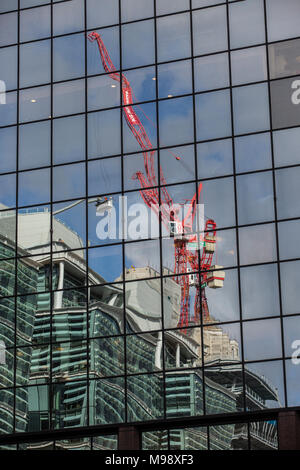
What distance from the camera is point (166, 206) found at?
2199 inches

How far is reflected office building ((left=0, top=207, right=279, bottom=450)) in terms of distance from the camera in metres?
52.5

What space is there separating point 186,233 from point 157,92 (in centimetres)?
763

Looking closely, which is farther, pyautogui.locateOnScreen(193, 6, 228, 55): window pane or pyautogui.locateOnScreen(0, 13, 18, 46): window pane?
pyautogui.locateOnScreen(0, 13, 18, 46): window pane

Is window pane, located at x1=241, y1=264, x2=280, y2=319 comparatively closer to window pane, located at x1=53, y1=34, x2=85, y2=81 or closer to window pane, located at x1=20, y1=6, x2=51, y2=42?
window pane, located at x1=53, y1=34, x2=85, y2=81

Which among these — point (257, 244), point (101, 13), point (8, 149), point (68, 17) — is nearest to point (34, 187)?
point (8, 149)

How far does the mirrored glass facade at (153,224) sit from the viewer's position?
52.8 meters

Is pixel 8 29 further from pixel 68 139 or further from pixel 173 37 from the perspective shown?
pixel 173 37

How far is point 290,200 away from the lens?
53719 millimetres

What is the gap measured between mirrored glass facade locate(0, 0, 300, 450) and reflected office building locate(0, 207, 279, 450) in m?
0.07

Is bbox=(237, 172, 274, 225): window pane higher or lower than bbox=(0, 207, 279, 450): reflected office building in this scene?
higher

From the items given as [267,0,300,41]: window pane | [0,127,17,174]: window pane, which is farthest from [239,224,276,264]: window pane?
[0,127,17,174]: window pane

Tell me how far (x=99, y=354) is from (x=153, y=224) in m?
6.89
